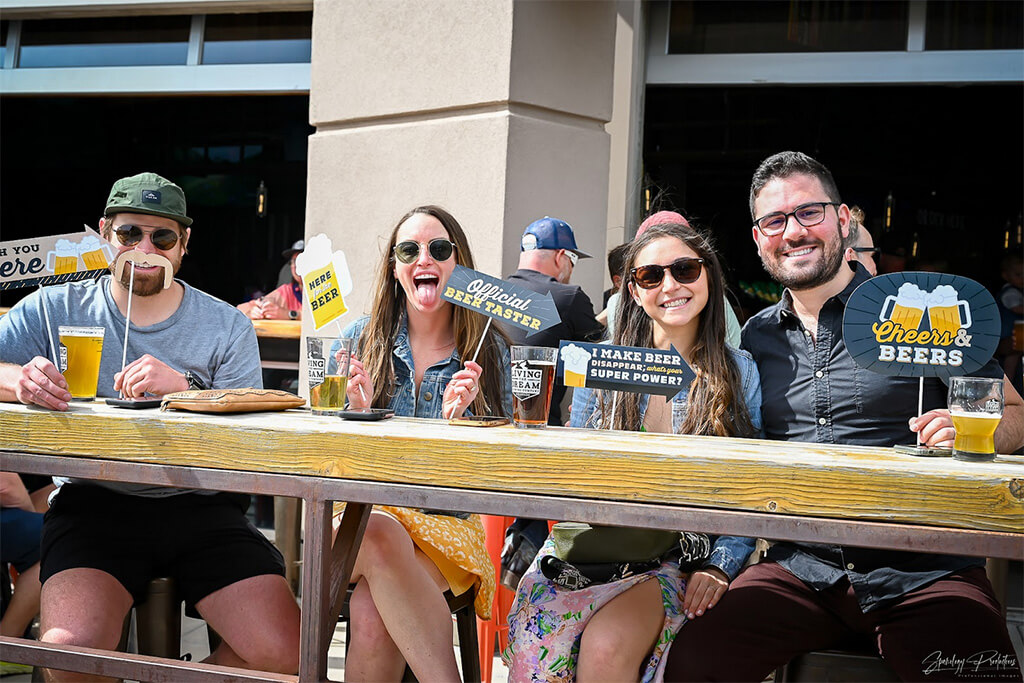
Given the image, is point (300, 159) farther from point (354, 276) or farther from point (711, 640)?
point (711, 640)

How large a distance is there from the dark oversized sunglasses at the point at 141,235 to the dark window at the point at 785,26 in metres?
3.43

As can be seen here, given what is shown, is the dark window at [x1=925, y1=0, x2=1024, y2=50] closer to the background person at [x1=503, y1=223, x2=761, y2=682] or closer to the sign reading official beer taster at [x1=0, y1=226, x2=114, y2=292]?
the background person at [x1=503, y1=223, x2=761, y2=682]

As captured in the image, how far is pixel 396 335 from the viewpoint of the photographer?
270cm

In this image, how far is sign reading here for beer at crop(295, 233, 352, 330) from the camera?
7.47ft

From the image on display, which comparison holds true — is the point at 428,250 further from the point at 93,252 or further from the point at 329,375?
the point at 93,252

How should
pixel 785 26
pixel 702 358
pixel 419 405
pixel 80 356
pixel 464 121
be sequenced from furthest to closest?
pixel 785 26, pixel 464 121, pixel 419 405, pixel 702 358, pixel 80 356

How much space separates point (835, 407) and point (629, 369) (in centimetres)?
71

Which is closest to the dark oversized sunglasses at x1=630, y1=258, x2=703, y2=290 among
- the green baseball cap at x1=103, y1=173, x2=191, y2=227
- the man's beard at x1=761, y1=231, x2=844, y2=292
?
the man's beard at x1=761, y1=231, x2=844, y2=292

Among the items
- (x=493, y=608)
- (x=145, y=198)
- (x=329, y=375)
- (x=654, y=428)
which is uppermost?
(x=145, y=198)

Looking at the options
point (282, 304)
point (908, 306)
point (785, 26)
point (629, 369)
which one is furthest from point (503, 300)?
point (282, 304)

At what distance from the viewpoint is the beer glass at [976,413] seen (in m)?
1.74

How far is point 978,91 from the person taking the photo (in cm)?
822

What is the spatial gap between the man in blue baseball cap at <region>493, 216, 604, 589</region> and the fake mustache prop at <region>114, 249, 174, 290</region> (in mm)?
1095

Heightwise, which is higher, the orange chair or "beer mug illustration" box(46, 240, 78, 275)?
"beer mug illustration" box(46, 240, 78, 275)
